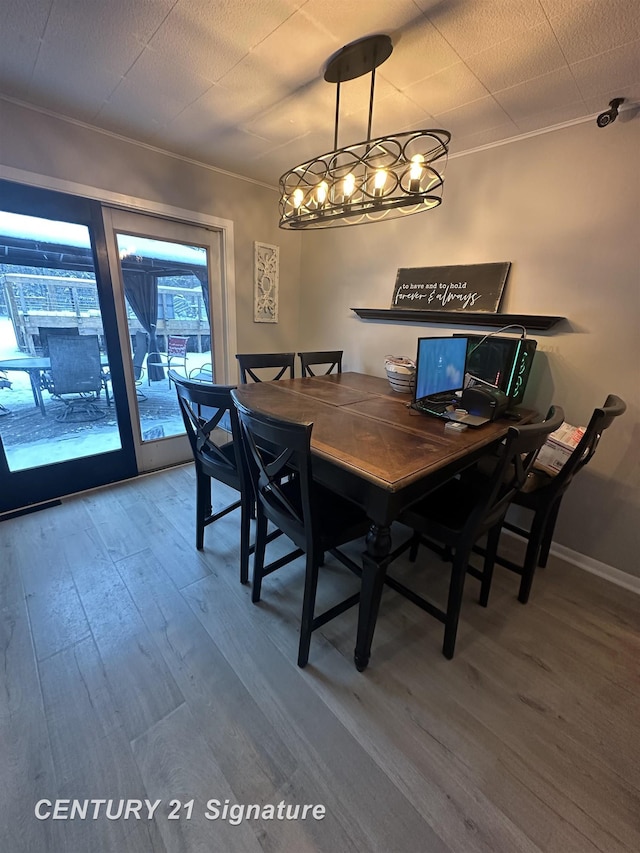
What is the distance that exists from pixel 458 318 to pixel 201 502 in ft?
6.57

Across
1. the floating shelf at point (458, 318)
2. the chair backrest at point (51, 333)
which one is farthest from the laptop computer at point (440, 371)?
the chair backrest at point (51, 333)

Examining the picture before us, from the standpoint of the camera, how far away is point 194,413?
1751 mm

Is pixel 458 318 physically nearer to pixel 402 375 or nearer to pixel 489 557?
pixel 402 375

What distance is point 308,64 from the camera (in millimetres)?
1476

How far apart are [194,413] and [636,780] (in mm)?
2162

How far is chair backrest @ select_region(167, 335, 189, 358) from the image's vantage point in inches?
111

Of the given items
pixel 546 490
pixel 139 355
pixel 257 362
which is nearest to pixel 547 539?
pixel 546 490

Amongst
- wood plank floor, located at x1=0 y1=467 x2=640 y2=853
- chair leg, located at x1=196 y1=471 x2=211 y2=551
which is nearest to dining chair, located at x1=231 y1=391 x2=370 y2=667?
wood plank floor, located at x1=0 y1=467 x2=640 y2=853

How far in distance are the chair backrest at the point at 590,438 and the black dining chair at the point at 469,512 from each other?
0.41 ft

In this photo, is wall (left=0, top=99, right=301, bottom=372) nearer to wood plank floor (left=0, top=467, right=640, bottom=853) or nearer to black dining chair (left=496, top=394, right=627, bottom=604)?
wood plank floor (left=0, top=467, right=640, bottom=853)

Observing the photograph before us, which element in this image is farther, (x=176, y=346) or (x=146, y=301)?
(x=176, y=346)

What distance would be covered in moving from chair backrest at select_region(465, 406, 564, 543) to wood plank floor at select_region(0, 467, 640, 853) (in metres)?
0.63

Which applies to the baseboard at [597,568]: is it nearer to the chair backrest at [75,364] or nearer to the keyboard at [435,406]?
the keyboard at [435,406]

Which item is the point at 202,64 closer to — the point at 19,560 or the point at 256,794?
the point at 19,560
